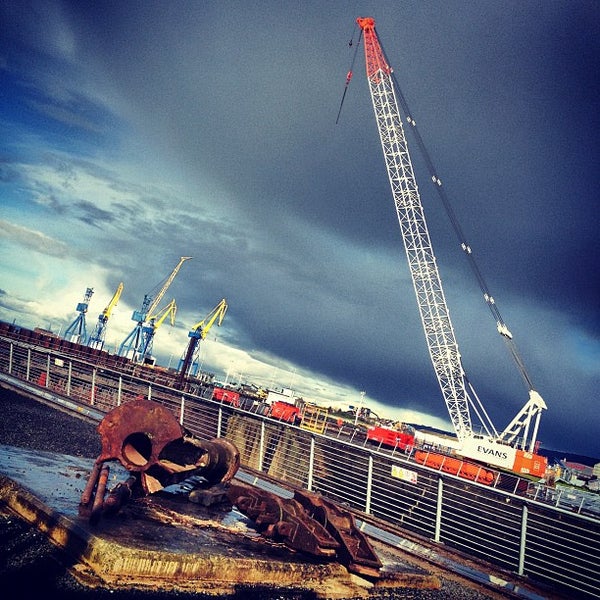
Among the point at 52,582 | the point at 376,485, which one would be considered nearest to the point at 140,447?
the point at 52,582

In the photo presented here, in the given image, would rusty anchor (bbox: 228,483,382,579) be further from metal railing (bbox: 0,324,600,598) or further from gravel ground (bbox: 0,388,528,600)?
metal railing (bbox: 0,324,600,598)

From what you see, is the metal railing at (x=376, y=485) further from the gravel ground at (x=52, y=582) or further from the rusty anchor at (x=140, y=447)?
the rusty anchor at (x=140, y=447)

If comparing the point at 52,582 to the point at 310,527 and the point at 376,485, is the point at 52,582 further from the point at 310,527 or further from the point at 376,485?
the point at 376,485

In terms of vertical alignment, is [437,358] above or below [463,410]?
above

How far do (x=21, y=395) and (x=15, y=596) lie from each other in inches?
527

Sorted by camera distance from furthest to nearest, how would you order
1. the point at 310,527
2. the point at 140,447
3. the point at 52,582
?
the point at 140,447 → the point at 310,527 → the point at 52,582

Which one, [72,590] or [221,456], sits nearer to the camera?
[72,590]

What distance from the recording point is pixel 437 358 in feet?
170

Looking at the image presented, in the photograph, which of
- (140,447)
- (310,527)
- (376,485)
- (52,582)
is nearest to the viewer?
(52,582)

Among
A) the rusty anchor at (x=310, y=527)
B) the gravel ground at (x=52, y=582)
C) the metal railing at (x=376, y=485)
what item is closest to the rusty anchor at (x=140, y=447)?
the gravel ground at (x=52, y=582)

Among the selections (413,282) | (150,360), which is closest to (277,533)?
(413,282)

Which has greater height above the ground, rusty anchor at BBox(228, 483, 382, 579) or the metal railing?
rusty anchor at BBox(228, 483, 382, 579)

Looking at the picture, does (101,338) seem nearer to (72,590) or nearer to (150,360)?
(150,360)

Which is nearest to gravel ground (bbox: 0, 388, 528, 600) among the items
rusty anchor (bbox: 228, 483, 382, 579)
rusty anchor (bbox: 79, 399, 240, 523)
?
rusty anchor (bbox: 228, 483, 382, 579)
